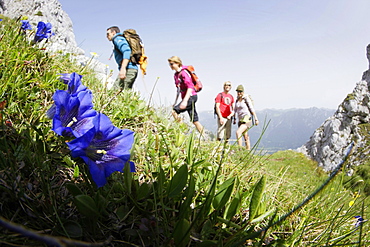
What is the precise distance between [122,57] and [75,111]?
5888 mm

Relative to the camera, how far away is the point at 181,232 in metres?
1.16

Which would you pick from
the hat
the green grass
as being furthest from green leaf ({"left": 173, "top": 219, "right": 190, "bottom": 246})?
the hat

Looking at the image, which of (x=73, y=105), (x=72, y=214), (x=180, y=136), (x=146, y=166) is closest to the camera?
(x=73, y=105)

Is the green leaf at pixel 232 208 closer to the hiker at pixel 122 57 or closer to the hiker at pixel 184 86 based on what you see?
the hiker at pixel 184 86

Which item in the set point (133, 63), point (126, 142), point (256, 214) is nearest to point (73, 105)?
point (126, 142)

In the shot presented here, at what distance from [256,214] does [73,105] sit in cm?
123

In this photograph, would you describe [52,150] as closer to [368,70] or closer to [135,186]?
[135,186]

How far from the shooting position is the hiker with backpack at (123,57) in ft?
20.9

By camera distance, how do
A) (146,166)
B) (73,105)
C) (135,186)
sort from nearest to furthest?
1. (73,105)
2. (135,186)
3. (146,166)

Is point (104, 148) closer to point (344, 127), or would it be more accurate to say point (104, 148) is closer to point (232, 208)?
point (232, 208)

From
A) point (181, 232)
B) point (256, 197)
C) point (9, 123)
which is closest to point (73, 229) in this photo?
point (181, 232)

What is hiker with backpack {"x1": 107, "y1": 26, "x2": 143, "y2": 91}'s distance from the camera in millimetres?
6374

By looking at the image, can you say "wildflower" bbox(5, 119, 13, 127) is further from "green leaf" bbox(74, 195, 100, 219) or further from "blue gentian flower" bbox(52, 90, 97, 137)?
"green leaf" bbox(74, 195, 100, 219)

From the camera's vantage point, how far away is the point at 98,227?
4.20ft
